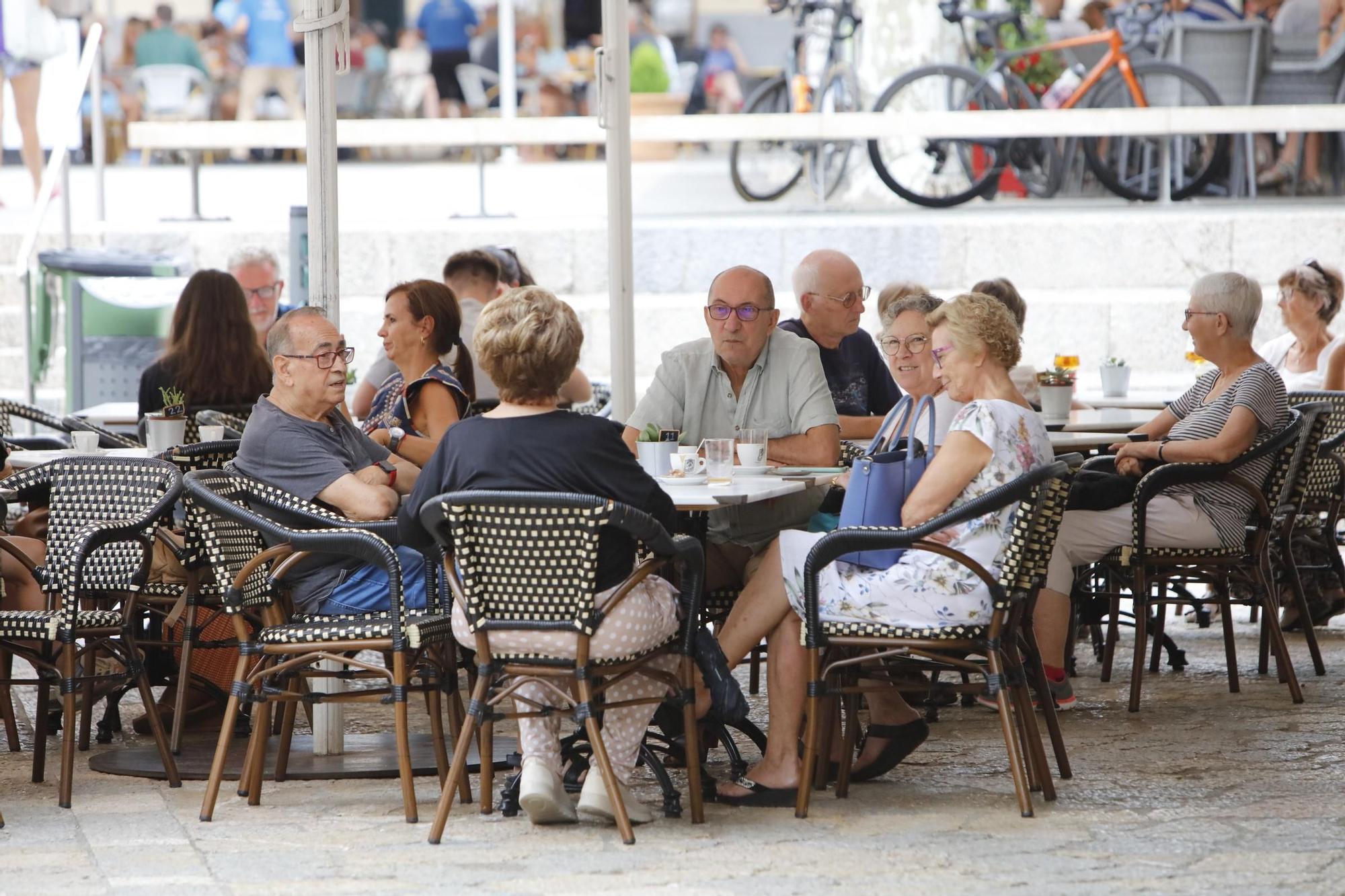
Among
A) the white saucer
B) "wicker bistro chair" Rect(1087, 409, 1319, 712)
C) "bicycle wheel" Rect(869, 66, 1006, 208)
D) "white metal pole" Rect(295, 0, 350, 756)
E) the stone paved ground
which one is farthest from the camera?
"bicycle wheel" Rect(869, 66, 1006, 208)

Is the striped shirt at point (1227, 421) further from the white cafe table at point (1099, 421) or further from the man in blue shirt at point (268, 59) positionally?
the man in blue shirt at point (268, 59)

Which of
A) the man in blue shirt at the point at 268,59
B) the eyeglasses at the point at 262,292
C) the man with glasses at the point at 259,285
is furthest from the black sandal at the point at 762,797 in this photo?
the man in blue shirt at the point at 268,59

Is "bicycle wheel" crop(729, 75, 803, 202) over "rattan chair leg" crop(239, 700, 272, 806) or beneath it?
over

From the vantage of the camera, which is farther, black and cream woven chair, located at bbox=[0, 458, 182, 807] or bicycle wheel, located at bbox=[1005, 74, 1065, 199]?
bicycle wheel, located at bbox=[1005, 74, 1065, 199]

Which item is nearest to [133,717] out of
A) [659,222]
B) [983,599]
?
[983,599]

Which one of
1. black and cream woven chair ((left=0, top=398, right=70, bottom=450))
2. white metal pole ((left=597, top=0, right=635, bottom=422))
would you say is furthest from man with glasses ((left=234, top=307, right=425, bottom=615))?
black and cream woven chair ((left=0, top=398, right=70, bottom=450))

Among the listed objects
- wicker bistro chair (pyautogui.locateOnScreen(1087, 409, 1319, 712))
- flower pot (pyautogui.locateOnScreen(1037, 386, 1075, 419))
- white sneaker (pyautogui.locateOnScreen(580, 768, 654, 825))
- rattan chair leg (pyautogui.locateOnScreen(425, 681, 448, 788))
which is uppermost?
flower pot (pyautogui.locateOnScreen(1037, 386, 1075, 419))

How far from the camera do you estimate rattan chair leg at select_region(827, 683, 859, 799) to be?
418 centimetres

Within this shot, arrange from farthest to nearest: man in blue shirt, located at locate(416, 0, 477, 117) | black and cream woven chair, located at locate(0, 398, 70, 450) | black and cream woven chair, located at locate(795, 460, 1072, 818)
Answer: man in blue shirt, located at locate(416, 0, 477, 117) < black and cream woven chair, located at locate(0, 398, 70, 450) < black and cream woven chair, located at locate(795, 460, 1072, 818)

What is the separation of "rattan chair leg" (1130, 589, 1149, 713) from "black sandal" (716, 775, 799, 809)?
4.42ft

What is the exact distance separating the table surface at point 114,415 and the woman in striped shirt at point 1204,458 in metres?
3.04

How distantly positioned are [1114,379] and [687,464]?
2.85m

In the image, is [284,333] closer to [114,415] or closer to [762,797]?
[762,797]

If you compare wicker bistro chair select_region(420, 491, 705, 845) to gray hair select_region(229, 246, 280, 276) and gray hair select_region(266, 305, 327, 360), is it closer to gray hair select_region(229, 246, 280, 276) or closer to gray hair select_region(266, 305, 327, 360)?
gray hair select_region(266, 305, 327, 360)
